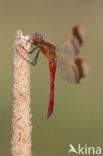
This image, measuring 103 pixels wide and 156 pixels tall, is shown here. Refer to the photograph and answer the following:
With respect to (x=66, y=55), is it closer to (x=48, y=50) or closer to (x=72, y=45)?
(x=72, y=45)

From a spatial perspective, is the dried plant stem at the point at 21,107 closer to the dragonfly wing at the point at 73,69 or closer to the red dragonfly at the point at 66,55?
the red dragonfly at the point at 66,55

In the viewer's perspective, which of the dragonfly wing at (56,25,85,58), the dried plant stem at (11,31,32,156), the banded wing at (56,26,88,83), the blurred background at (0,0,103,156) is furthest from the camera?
the blurred background at (0,0,103,156)

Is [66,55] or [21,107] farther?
[66,55]

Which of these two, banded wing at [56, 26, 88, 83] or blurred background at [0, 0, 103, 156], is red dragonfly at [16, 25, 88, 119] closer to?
banded wing at [56, 26, 88, 83]

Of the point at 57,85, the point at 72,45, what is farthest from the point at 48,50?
the point at 57,85

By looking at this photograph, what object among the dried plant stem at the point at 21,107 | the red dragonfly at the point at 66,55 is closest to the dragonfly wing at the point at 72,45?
the red dragonfly at the point at 66,55

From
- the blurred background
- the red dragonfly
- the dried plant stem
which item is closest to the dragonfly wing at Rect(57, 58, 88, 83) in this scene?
the red dragonfly
